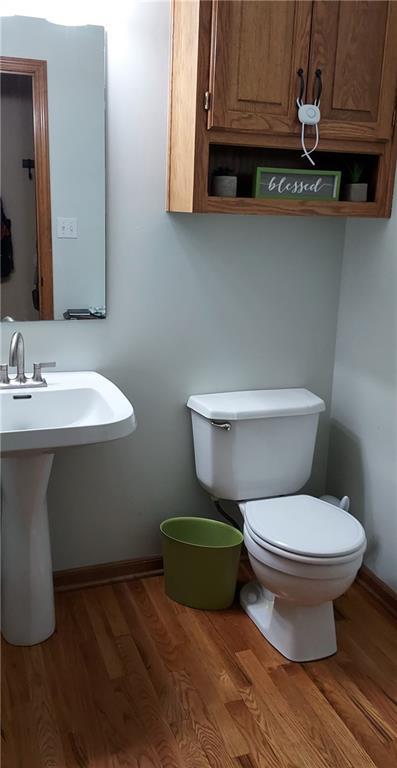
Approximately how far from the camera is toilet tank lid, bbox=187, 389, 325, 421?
7.36 feet

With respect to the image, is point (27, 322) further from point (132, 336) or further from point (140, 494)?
point (140, 494)

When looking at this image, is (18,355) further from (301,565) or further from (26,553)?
(301,565)

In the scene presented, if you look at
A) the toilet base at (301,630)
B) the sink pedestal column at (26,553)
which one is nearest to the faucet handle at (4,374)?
the sink pedestal column at (26,553)

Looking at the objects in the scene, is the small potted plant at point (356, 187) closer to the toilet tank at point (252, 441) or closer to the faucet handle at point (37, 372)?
the toilet tank at point (252, 441)

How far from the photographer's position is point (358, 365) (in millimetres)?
2482

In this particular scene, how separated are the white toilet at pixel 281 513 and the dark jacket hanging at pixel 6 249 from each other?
753mm

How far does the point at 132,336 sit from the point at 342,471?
0.99 m

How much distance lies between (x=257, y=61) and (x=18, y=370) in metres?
1.12

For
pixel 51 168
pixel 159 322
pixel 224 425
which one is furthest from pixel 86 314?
pixel 224 425

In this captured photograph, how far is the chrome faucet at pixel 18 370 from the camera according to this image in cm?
201

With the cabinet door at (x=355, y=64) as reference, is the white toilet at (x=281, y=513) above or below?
below

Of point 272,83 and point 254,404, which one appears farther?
point 254,404

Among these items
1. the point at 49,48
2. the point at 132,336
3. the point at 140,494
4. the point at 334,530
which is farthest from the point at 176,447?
the point at 49,48

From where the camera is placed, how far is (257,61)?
6.22 ft
